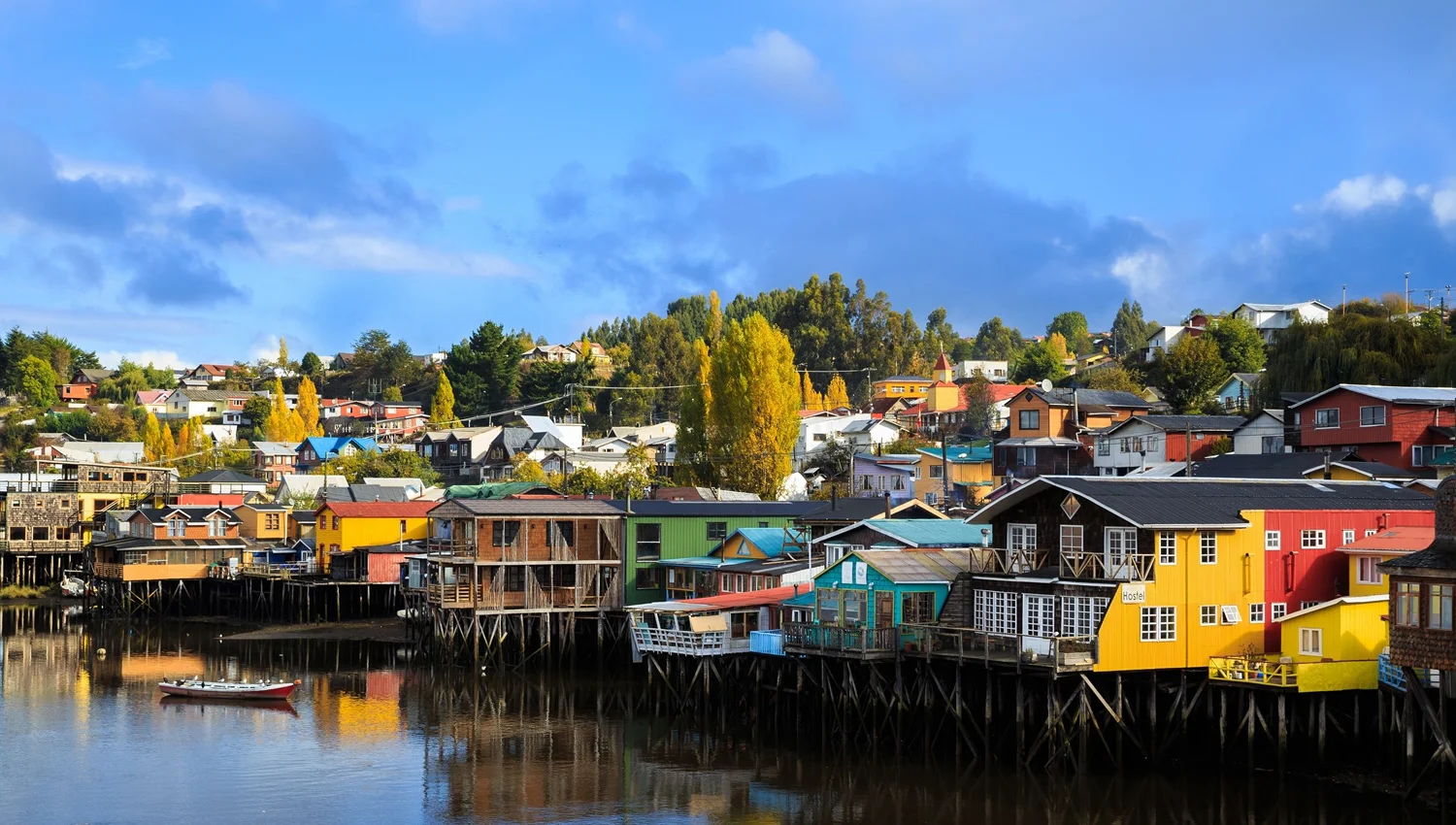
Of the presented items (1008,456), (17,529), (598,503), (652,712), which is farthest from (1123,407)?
(17,529)

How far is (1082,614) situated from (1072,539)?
2.32 metres

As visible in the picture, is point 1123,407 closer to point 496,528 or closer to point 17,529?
point 496,528

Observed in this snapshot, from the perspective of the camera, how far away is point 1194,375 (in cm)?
9638

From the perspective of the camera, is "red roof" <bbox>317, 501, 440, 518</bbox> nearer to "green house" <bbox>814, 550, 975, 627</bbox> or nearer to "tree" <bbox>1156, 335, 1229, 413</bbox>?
"green house" <bbox>814, 550, 975, 627</bbox>

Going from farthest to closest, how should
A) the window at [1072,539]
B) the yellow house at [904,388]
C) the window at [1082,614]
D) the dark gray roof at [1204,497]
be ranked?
the yellow house at [904,388] → the window at [1072,539] → the dark gray roof at [1204,497] → the window at [1082,614]

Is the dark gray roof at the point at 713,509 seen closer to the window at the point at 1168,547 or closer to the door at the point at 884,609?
the door at the point at 884,609

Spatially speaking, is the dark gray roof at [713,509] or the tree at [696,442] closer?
the dark gray roof at [713,509]

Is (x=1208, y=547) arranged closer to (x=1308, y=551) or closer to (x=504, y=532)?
(x=1308, y=551)

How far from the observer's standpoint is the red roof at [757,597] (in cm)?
4797

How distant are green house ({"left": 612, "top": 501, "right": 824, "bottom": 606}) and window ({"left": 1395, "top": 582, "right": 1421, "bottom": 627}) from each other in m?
31.0

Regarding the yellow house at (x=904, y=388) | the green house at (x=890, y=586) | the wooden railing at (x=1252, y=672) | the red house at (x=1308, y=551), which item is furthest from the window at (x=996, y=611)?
the yellow house at (x=904, y=388)

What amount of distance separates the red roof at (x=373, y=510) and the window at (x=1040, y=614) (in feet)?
151

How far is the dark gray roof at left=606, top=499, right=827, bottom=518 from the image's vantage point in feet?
201

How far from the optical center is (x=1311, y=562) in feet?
130
